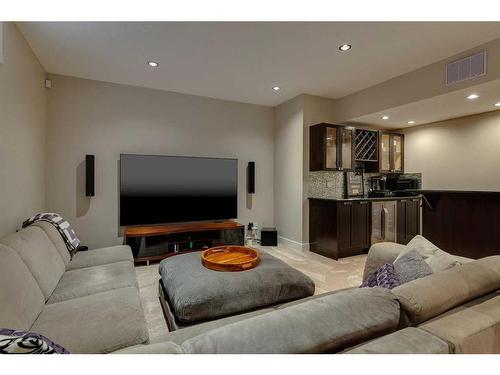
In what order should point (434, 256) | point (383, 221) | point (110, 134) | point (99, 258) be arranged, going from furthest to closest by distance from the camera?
point (383, 221) → point (110, 134) → point (99, 258) → point (434, 256)

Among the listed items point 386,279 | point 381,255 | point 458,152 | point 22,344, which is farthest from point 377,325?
point 458,152

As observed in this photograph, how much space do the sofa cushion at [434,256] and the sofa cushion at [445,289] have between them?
0.13 m

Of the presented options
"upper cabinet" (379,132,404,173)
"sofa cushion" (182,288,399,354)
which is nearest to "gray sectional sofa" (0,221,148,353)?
"sofa cushion" (182,288,399,354)

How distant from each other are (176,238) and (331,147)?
280 cm

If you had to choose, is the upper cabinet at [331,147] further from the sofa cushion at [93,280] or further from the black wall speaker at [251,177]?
the sofa cushion at [93,280]

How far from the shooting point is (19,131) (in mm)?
2447

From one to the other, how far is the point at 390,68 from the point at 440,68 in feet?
1.73

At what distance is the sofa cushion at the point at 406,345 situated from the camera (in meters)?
0.73

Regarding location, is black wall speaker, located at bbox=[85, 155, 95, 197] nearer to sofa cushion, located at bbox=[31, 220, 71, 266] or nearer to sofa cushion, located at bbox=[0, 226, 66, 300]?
sofa cushion, located at bbox=[31, 220, 71, 266]

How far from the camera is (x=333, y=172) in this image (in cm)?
446

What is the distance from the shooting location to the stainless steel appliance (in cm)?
401

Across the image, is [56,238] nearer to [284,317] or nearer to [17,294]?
[17,294]
